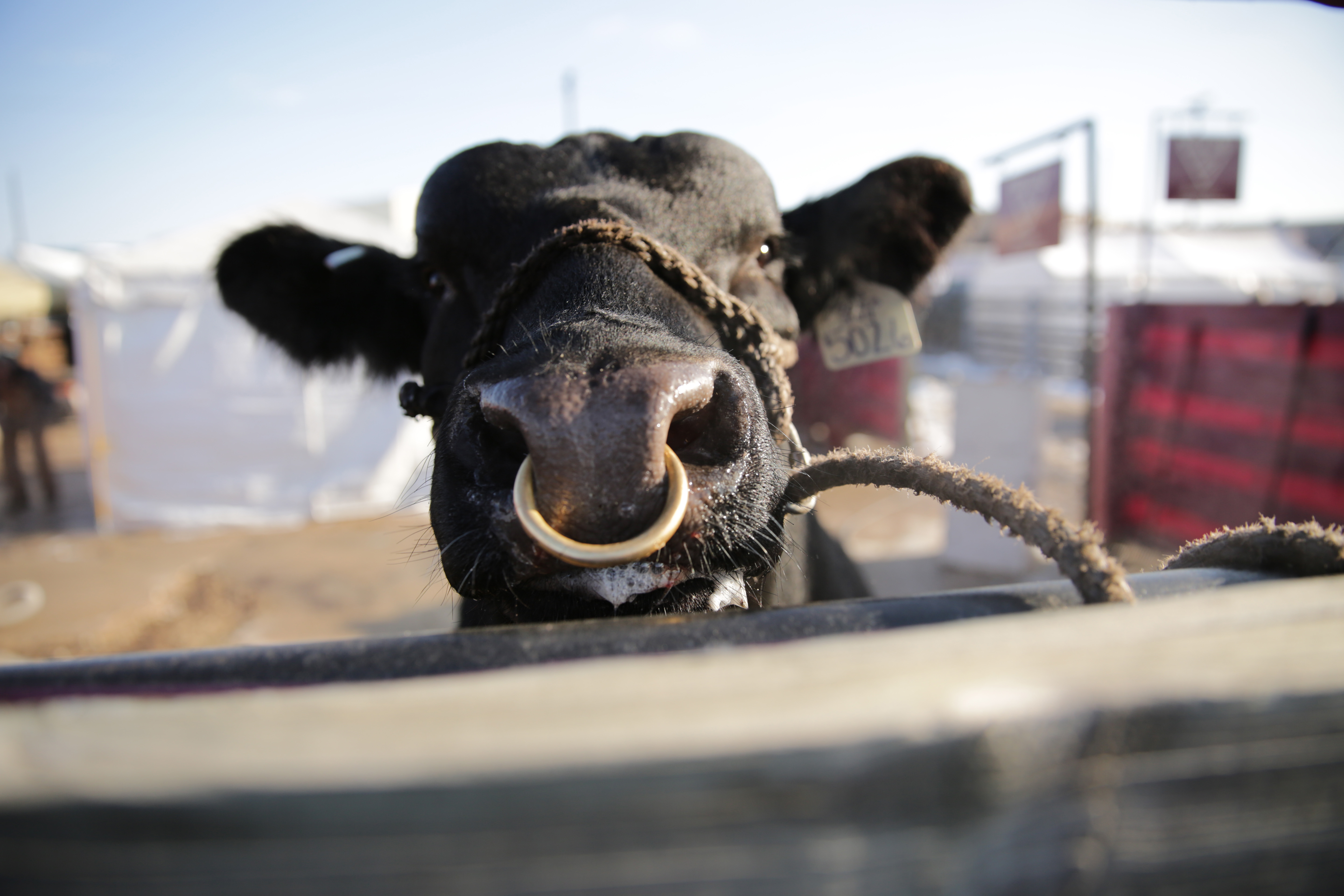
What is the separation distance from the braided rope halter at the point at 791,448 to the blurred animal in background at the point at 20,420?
985cm

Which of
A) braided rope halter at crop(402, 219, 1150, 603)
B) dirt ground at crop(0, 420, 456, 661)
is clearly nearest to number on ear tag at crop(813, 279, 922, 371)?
braided rope halter at crop(402, 219, 1150, 603)

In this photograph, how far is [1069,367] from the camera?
17.3 m

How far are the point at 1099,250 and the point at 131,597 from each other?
2205 cm

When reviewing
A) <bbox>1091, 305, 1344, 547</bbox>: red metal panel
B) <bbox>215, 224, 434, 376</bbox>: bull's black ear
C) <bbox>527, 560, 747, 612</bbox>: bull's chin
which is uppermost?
<bbox>215, 224, 434, 376</bbox>: bull's black ear

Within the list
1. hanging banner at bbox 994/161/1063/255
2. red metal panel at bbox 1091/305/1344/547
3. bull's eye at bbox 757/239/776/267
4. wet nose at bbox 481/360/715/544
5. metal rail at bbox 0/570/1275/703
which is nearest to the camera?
metal rail at bbox 0/570/1275/703

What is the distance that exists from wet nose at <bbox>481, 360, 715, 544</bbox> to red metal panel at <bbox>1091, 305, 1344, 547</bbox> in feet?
16.7

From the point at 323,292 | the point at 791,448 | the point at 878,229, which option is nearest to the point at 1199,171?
the point at 878,229

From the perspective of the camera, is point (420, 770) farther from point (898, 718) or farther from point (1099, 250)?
point (1099, 250)

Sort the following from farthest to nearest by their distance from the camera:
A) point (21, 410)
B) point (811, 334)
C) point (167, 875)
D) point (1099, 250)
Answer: point (1099, 250) < point (21, 410) < point (811, 334) < point (167, 875)

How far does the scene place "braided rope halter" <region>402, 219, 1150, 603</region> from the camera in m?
0.68

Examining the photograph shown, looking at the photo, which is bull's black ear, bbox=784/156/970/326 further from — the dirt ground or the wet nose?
the dirt ground

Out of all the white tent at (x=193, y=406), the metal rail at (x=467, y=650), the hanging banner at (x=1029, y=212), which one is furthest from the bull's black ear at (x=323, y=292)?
the hanging banner at (x=1029, y=212)

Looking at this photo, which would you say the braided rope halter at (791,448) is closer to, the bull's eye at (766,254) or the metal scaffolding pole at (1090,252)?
the bull's eye at (766,254)

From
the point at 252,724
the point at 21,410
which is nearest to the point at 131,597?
the point at 21,410
